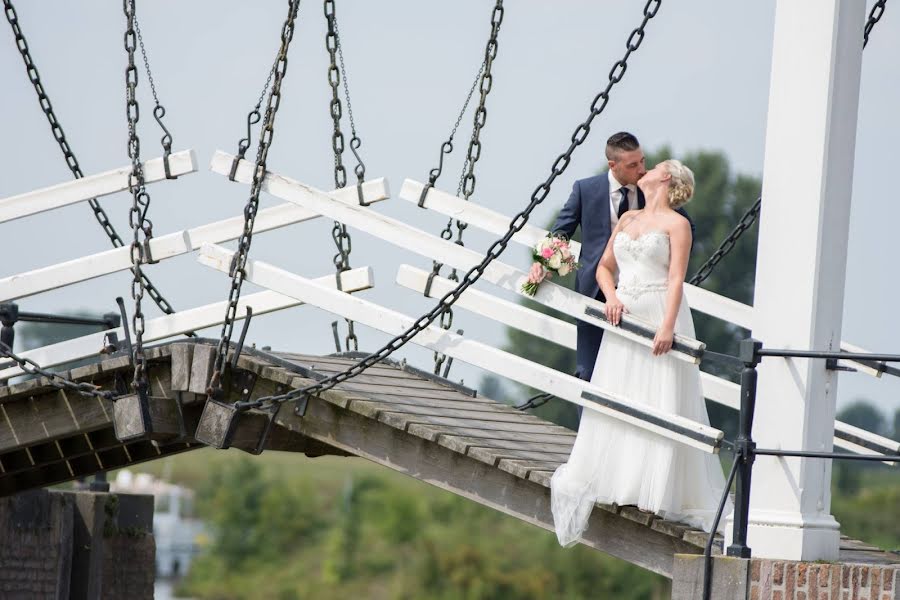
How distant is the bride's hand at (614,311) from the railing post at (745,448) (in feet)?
2.67

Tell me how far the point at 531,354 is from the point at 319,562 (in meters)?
16.0

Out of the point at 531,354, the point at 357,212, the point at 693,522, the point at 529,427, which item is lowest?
the point at 693,522

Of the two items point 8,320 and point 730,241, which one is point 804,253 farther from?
point 8,320

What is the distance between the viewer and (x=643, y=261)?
7.41 m

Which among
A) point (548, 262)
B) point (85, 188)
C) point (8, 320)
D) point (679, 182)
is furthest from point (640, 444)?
point (8, 320)

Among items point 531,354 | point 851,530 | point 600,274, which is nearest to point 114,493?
point 600,274

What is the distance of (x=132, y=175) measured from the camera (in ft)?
28.2

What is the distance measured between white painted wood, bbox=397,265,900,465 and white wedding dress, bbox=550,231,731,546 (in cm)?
57

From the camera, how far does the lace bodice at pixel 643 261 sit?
7348 millimetres

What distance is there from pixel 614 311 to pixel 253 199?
6.55ft

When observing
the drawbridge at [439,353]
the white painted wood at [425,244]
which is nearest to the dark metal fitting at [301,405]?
the drawbridge at [439,353]

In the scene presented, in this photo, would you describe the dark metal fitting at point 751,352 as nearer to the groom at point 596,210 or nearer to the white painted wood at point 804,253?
the white painted wood at point 804,253

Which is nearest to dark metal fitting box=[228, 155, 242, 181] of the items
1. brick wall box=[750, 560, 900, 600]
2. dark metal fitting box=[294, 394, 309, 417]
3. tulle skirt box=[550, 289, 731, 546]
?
dark metal fitting box=[294, 394, 309, 417]

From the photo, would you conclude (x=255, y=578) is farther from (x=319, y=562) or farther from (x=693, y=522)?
(x=693, y=522)
